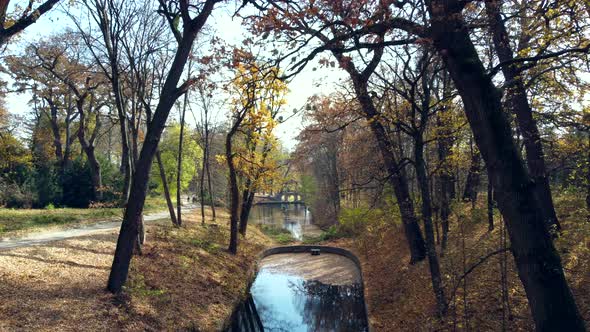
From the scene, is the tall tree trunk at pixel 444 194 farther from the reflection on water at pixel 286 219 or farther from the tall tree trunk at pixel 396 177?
the reflection on water at pixel 286 219

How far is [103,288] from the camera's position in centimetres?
809

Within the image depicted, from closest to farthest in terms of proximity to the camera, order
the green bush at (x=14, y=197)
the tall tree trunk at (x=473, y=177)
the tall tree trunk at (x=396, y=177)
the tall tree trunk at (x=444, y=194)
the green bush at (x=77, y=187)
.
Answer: the tall tree trunk at (x=396, y=177) < the tall tree trunk at (x=444, y=194) < the tall tree trunk at (x=473, y=177) < the green bush at (x=14, y=197) < the green bush at (x=77, y=187)

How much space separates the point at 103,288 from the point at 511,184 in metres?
7.89

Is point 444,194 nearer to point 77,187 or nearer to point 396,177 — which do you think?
point 396,177

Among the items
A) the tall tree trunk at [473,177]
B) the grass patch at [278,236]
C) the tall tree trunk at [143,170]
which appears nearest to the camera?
the tall tree trunk at [143,170]

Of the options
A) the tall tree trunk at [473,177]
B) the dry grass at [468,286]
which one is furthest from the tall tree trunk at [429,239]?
the tall tree trunk at [473,177]

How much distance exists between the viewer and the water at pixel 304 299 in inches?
418

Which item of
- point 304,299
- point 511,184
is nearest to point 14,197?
point 304,299

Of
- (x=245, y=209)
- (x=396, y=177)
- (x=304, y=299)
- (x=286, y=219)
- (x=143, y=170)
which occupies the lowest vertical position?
(x=304, y=299)

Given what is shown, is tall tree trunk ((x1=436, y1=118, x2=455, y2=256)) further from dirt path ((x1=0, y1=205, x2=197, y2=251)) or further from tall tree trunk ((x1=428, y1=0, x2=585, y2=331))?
dirt path ((x1=0, y1=205, x2=197, y2=251))

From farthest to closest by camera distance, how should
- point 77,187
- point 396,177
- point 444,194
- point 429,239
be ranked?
point 77,187 < point 396,177 < point 444,194 < point 429,239

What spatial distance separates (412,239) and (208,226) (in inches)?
451

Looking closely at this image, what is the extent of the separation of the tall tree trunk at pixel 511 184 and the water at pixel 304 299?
6.52m

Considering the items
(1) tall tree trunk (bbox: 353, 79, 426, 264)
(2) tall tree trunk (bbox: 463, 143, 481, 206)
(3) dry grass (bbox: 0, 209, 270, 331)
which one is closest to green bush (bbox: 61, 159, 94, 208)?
(3) dry grass (bbox: 0, 209, 270, 331)
